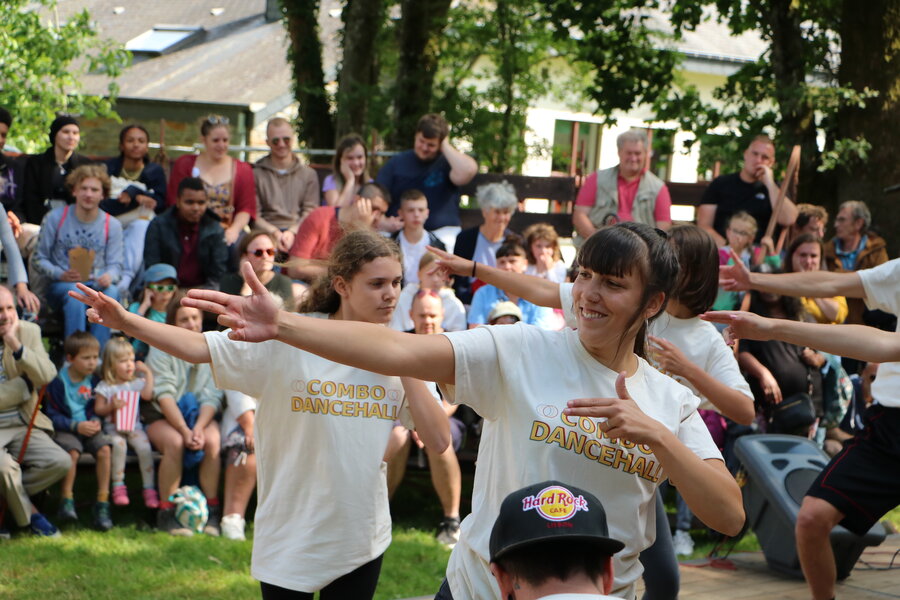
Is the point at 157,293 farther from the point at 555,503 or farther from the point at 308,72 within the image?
the point at 308,72

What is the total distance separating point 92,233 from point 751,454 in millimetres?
4919

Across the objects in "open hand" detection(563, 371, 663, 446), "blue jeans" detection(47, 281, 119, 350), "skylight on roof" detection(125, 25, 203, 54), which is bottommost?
"blue jeans" detection(47, 281, 119, 350)

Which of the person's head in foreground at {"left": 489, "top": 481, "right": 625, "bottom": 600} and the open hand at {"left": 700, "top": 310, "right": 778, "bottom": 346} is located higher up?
the open hand at {"left": 700, "top": 310, "right": 778, "bottom": 346}

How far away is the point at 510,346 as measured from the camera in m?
2.91

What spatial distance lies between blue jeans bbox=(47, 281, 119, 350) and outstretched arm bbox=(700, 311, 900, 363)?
491 centimetres

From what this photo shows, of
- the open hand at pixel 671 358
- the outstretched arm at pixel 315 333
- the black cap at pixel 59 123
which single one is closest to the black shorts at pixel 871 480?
the open hand at pixel 671 358

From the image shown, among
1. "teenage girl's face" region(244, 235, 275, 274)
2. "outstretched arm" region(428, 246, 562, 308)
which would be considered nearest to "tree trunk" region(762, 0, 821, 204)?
"teenage girl's face" region(244, 235, 275, 274)

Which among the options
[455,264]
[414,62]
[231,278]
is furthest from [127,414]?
[414,62]

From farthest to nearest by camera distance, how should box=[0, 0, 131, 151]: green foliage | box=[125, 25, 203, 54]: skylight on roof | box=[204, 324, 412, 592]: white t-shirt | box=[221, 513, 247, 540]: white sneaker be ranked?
box=[125, 25, 203, 54]: skylight on roof → box=[0, 0, 131, 151]: green foliage → box=[221, 513, 247, 540]: white sneaker → box=[204, 324, 412, 592]: white t-shirt

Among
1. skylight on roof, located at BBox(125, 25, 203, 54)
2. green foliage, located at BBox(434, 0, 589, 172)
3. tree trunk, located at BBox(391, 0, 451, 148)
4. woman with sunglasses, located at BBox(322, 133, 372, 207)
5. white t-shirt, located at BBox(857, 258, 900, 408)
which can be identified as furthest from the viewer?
skylight on roof, located at BBox(125, 25, 203, 54)

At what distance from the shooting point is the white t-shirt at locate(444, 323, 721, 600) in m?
2.86

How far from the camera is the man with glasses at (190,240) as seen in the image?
8086mm

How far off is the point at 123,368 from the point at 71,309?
2.99 ft

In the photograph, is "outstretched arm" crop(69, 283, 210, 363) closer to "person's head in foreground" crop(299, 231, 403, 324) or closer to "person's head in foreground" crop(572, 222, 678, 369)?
"person's head in foreground" crop(299, 231, 403, 324)
